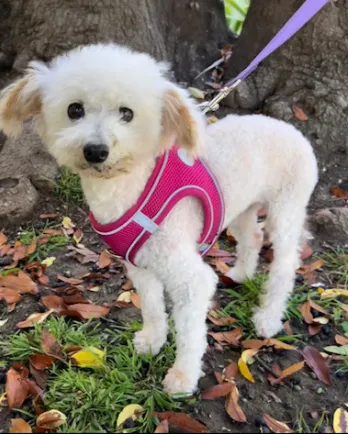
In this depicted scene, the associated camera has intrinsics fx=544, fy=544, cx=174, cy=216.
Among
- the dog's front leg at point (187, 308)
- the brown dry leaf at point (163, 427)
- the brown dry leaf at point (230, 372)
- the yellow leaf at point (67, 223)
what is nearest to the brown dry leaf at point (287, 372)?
the brown dry leaf at point (230, 372)

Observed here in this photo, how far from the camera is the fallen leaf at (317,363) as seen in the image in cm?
287

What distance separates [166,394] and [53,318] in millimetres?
845

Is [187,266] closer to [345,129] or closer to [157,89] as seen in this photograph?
[157,89]

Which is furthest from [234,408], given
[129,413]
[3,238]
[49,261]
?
[3,238]

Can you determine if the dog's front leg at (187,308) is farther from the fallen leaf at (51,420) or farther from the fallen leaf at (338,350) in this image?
the fallen leaf at (338,350)

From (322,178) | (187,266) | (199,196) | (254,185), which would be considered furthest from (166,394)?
(322,178)

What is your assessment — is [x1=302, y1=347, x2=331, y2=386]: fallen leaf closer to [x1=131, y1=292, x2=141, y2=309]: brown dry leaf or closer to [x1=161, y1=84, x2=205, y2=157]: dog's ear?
[x1=131, y1=292, x2=141, y2=309]: brown dry leaf

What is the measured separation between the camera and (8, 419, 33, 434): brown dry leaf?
7.39 feet

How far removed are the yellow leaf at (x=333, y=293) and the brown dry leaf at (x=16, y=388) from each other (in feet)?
6.06

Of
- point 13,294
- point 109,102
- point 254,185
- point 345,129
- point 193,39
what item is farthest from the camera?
point 193,39

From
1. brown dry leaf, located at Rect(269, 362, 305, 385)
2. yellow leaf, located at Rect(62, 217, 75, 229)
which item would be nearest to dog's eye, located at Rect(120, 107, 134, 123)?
brown dry leaf, located at Rect(269, 362, 305, 385)

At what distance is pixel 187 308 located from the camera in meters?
2.53

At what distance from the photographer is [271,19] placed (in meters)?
4.53

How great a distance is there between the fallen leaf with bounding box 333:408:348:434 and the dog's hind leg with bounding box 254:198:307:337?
2.00 feet
